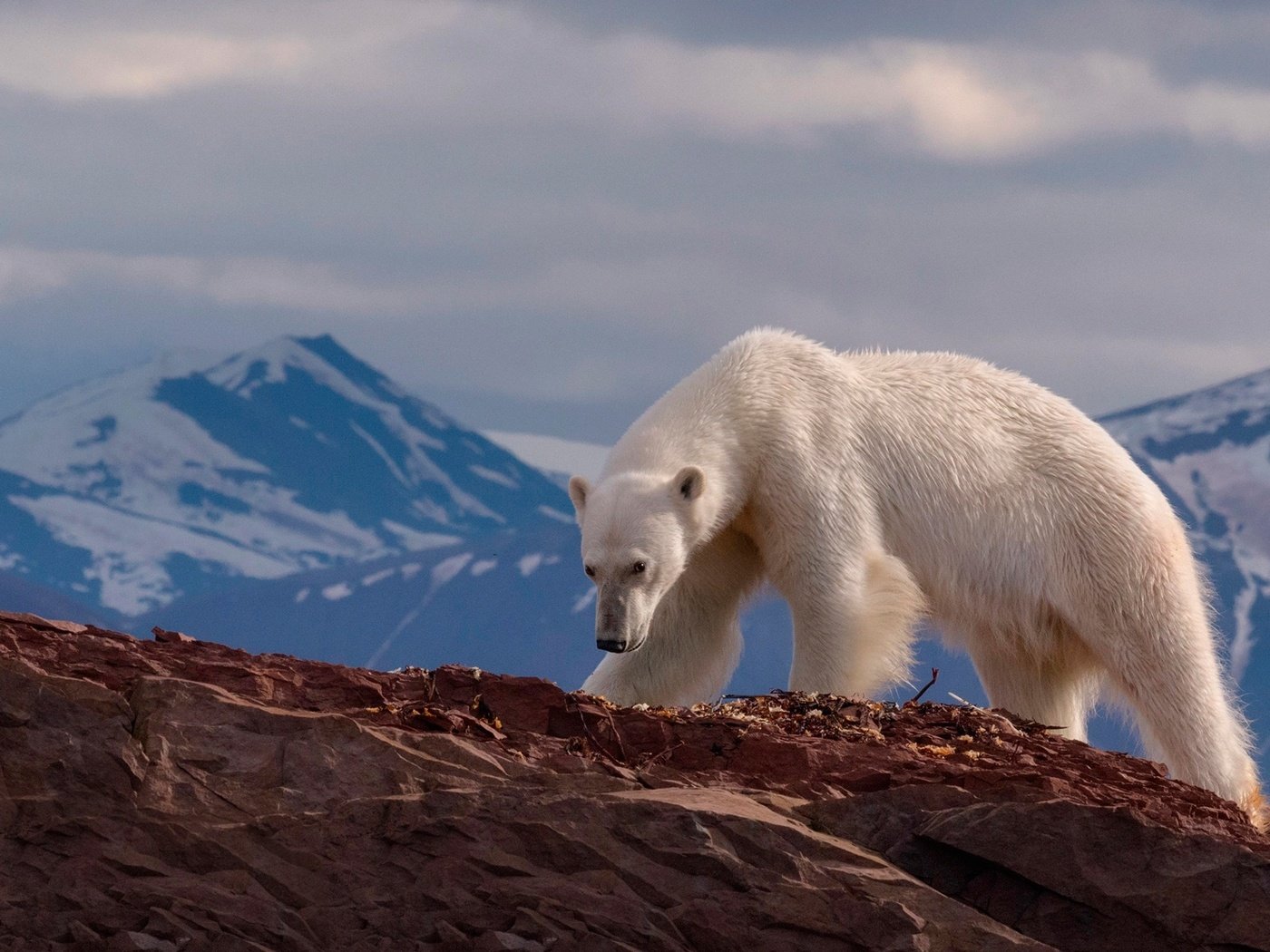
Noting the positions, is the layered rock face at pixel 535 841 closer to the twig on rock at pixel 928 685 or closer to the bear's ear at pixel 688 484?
the twig on rock at pixel 928 685

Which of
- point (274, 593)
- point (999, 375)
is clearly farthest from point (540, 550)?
point (999, 375)

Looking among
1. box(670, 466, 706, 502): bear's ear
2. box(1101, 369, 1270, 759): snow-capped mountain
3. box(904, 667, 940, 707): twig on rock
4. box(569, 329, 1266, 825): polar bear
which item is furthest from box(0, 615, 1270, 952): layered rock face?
box(1101, 369, 1270, 759): snow-capped mountain

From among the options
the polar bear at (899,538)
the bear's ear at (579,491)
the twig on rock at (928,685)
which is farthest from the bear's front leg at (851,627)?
the twig on rock at (928,685)

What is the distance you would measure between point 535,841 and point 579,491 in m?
5.12

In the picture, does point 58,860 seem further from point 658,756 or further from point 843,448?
point 843,448

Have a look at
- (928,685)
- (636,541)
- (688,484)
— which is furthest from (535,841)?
(688,484)

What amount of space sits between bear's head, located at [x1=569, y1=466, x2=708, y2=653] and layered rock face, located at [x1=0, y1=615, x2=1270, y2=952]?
349 centimetres

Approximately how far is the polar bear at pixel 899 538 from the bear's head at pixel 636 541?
2 cm

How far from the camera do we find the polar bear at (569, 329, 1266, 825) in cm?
1116

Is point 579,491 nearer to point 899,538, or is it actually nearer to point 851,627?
point 851,627

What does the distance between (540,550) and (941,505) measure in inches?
6587

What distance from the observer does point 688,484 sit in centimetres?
1095

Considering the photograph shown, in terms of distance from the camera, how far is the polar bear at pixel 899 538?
11156 mm

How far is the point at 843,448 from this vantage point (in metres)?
11.5
